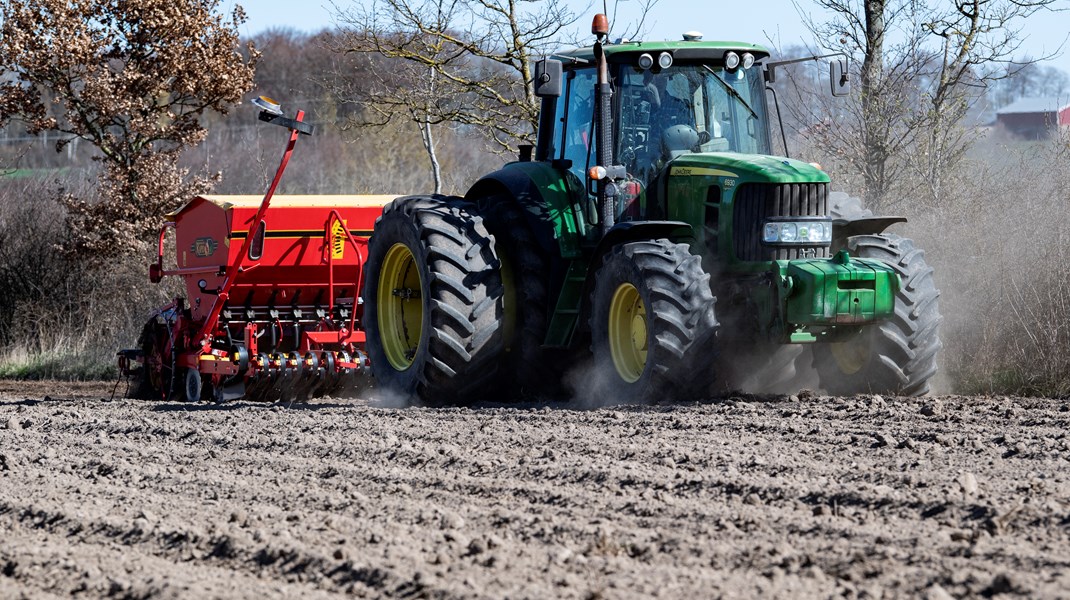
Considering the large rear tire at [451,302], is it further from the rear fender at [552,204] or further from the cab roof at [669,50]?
the cab roof at [669,50]

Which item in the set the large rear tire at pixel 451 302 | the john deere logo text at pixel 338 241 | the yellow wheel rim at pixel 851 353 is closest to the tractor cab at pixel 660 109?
the large rear tire at pixel 451 302

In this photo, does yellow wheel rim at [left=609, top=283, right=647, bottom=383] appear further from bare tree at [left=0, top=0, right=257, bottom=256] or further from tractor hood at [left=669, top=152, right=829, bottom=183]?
bare tree at [left=0, top=0, right=257, bottom=256]

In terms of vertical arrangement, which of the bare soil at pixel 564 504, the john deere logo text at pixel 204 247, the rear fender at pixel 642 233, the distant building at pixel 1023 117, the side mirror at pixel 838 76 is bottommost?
the bare soil at pixel 564 504

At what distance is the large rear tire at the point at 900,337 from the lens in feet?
27.5

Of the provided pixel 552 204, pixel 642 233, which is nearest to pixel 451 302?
pixel 552 204

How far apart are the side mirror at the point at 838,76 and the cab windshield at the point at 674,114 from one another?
594 mm

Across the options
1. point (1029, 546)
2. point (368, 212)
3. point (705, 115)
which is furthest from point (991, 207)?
point (1029, 546)

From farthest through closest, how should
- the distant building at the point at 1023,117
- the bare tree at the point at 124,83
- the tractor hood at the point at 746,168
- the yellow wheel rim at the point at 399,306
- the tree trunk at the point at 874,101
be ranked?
the distant building at the point at 1023,117
the bare tree at the point at 124,83
the tree trunk at the point at 874,101
the yellow wheel rim at the point at 399,306
the tractor hood at the point at 746,168

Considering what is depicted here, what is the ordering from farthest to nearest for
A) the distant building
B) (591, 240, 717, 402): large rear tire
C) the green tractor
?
1. the distant building
2. the green tractor
3. (591, 240, 717, 402): large rear tire

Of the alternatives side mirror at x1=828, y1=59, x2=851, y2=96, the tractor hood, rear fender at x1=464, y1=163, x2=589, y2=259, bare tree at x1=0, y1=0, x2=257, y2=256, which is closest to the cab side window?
rear fender at x1=464, y1=163, x2=589, y2=259

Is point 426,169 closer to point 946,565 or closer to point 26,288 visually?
point 26,288

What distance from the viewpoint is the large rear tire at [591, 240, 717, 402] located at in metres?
7.99

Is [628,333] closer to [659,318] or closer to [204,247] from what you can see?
[659,318]

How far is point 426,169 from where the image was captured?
118ft
